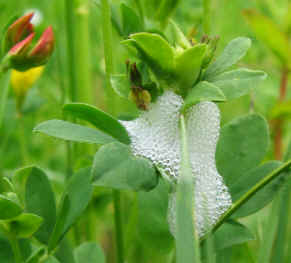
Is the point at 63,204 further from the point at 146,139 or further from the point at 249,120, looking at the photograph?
the point at 249,120

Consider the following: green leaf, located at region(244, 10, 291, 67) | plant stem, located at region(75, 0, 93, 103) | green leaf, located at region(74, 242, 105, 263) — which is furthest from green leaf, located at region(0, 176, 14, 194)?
green leaf, located at region(244, 10, 291, 67)

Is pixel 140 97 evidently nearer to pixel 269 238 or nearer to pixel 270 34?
pixel 269 238

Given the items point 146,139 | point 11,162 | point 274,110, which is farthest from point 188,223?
point 11,162

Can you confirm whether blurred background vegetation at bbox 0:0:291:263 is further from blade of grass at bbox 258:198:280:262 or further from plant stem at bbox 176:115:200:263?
plant stem at bbox 176:115:200:263

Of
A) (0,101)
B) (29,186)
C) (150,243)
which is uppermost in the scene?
(0,101)

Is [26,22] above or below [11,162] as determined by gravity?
above
